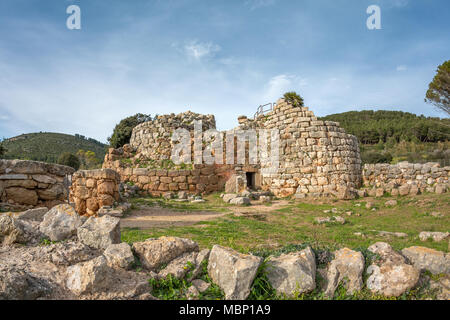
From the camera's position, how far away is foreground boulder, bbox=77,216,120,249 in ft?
11.3

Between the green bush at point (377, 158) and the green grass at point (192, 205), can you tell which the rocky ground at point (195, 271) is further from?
the green bush at point (377, 158)

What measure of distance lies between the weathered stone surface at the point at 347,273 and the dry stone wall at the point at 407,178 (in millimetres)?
10425

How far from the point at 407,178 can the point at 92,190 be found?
45.4 feet

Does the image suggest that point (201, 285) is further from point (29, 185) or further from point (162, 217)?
point (162, 217)

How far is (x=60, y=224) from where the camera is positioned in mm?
3787

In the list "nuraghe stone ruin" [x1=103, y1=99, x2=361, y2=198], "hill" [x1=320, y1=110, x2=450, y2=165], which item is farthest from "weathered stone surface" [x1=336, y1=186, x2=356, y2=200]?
"hill" [x1=320, y1=110, x2=450, y2=165]

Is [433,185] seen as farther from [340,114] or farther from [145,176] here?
[340,114]

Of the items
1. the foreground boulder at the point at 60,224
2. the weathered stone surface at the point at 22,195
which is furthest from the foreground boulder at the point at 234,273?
the weathered stone surface at the point at 22,195

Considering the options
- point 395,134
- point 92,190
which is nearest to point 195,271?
point 92,190

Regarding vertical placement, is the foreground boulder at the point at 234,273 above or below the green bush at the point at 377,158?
below

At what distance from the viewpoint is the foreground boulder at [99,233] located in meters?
3.44

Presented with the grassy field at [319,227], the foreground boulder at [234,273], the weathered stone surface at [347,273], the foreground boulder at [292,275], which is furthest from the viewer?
the grassy field at [319,227]
